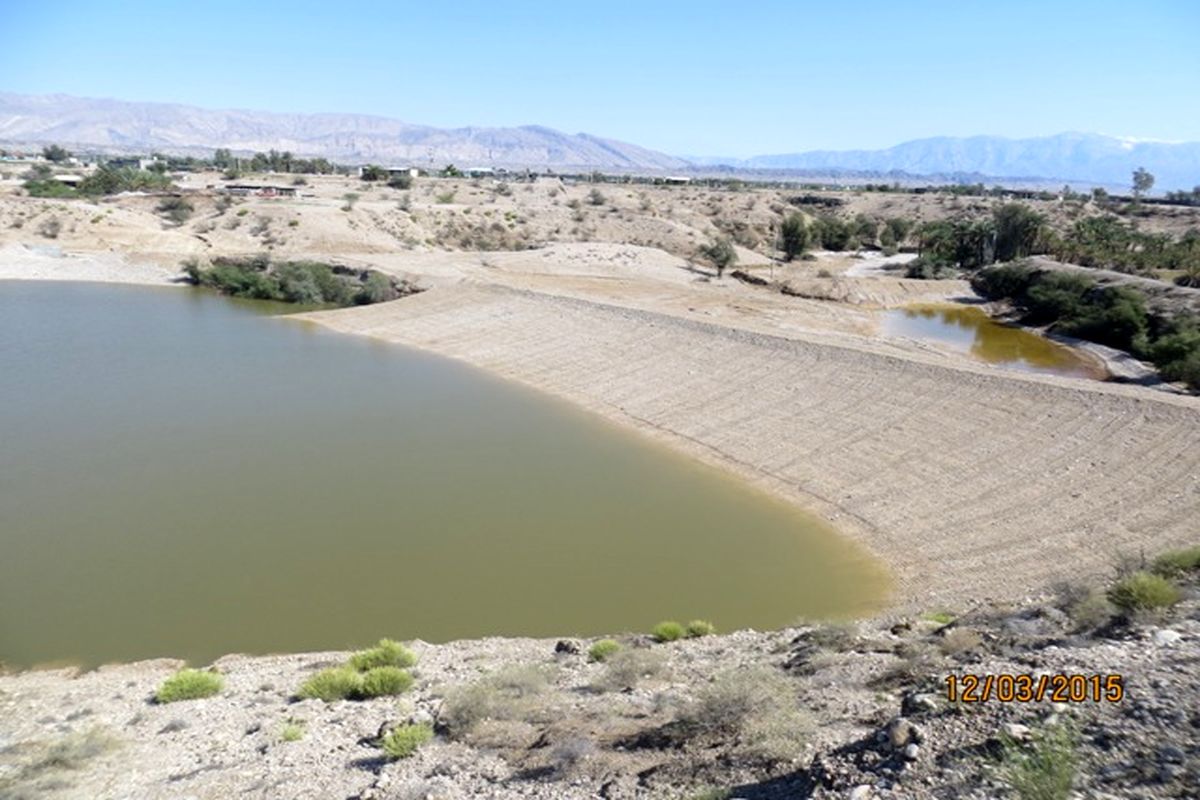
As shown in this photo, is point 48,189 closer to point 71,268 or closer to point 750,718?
point 71,268

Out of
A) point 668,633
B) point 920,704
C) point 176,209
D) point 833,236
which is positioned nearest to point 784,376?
point 668,633

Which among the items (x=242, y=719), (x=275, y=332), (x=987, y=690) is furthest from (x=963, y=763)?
(x=275, y=332)

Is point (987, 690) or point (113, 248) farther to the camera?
point (113, 248)

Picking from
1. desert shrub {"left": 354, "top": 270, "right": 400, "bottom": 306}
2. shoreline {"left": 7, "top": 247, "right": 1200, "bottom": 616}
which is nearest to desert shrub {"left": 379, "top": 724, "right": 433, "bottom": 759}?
shoreline {"left": 7, "top": 247, "right": 1200, "bottom": 616}

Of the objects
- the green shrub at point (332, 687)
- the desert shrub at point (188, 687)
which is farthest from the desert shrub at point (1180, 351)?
the desert shrub at point (188, 687)

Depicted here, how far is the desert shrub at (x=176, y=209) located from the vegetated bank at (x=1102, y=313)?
64382 millimetres

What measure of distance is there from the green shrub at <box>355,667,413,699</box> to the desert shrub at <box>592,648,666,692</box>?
8.40ft

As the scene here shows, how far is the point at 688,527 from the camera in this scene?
766 inches

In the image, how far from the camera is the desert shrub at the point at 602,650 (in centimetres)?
1182

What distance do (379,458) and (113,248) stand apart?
49592 mm

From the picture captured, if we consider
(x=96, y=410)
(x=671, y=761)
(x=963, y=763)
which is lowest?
(x=96, y=410)

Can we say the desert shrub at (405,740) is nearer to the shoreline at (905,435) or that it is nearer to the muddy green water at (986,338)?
the shoreline at (905,435)

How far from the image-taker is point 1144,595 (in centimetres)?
956

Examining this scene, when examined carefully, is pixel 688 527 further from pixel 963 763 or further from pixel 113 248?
pixel 113 248
